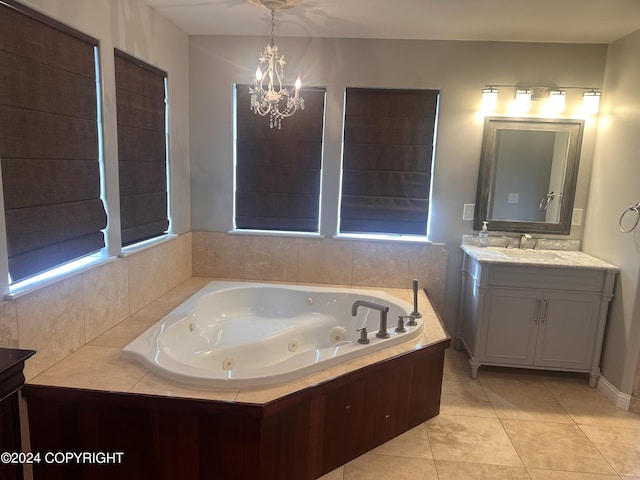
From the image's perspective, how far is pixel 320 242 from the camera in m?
3.67

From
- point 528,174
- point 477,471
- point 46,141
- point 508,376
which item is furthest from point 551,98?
point 46,141

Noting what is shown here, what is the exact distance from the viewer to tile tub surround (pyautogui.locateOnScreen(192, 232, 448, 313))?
3613 millimetres

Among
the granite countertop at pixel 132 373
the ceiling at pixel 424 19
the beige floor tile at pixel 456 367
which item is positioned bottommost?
the beige floor tile at pixel 456 367

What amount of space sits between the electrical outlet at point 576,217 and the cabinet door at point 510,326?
82 cm

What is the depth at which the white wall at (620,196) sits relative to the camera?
9.27ft

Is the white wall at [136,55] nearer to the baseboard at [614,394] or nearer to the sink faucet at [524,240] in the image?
the sink faucet at [524,240]

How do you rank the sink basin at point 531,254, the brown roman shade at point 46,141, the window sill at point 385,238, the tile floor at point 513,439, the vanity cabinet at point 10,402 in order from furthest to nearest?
the window sill at point 385,238, the sink basin at point 531,254, the tile floor at point 513,439, the brown roman shade at point 46,141, the vanity cabinet at point 10,402

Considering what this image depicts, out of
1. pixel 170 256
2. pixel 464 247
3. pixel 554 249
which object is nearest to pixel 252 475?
pixel 170 256

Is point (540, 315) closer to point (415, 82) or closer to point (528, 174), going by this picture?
point (528, 174)

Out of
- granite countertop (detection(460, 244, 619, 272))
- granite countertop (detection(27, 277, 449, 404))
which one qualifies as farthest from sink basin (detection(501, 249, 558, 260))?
granite countertop (detection(27, 277, 449, 404))

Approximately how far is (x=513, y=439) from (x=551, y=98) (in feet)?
8.02

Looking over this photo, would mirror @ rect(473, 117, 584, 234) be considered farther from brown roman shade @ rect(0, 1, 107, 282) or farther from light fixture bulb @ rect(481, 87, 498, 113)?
brown roman shade @ rect(0, 1, 107, 282)

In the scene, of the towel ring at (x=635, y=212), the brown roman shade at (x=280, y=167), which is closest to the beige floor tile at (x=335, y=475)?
the brown roman shade at (x=280, y=167)

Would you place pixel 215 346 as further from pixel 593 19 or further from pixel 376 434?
pixel 593 19
